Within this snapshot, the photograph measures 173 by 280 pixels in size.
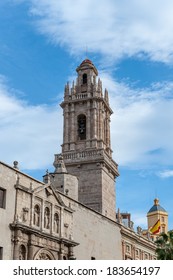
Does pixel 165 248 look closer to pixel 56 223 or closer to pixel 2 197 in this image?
pixel 56 223

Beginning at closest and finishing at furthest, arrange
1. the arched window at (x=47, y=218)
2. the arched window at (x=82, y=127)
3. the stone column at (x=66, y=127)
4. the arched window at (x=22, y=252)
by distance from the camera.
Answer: the arched window at (x=22, y=252), the arched window at (x=47, y=218), the stone column at (x=66, y=127), the arched window at (x=82, y=127)

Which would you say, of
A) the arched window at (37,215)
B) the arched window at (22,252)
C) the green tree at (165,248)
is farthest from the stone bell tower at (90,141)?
the arched window at (22,252)

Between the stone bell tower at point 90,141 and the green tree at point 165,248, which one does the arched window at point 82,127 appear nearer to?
the stone bell tower at point 90,141

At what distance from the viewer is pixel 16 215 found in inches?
1096

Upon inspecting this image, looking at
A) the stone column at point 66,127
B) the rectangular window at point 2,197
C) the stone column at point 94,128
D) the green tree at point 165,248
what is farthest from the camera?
the stone column at point 66,127

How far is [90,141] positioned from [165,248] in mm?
19275

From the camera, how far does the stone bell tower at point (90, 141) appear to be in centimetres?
4741

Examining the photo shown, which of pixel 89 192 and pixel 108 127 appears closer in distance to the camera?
pixel 89 192

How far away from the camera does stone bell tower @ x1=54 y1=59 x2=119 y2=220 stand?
4741cm

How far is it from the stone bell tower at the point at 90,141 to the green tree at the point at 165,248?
12.8m

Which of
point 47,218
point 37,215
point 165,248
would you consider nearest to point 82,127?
point 165,248
